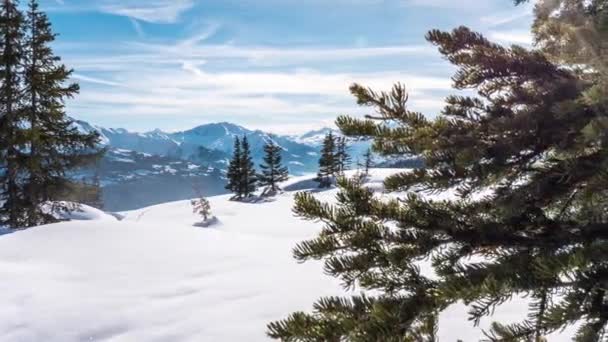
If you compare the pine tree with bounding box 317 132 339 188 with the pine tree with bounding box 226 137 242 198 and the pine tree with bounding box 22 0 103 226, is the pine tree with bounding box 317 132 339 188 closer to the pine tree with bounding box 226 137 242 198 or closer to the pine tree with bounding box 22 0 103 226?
the pine tree with bounding box 226 137 242 198

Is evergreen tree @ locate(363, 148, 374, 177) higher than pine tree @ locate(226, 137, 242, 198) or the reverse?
higher

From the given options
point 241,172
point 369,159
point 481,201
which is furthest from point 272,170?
point 369,159

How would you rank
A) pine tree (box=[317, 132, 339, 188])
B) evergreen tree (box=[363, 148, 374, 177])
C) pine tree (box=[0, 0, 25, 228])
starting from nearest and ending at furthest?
evergreen tree (box=[363, 148, 374, 177])
pine tree (box=[0, 0, 25, 228])
pine tree (box=[317, 132, 339, 188])

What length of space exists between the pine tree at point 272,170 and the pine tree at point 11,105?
38036 millimetres

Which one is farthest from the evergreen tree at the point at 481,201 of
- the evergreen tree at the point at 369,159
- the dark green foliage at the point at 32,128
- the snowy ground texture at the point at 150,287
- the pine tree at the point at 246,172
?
the pine tree at the point at 246,172

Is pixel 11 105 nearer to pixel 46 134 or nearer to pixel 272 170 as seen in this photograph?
pixel 46 134

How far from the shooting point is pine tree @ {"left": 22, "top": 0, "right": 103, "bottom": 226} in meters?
20.6

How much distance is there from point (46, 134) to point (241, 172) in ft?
127

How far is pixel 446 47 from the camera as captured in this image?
2.32 metres

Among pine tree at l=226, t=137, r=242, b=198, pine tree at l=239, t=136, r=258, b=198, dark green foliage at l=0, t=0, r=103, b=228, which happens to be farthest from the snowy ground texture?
pine tree at l=239, t=136, r=258, b=198

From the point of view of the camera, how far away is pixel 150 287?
5.62 meters

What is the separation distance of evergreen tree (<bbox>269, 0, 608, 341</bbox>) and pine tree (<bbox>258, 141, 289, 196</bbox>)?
55.5 m

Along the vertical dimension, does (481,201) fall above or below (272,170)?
above

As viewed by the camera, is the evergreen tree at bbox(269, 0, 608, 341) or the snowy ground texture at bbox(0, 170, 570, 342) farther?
the snowy ground texture at bbox(0, 170, 570, 342)
